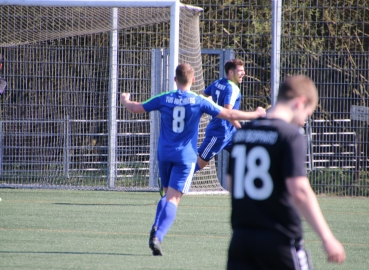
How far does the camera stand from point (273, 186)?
343cm

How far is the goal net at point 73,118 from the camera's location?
518 inches

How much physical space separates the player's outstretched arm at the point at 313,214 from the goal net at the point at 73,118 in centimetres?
962

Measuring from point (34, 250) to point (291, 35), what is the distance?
761 centimetres

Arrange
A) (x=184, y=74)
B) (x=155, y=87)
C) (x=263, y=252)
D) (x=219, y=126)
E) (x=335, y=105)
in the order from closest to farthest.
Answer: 1. (x=263, y=252)
2. (x=184, y=74)
3. (x=219, y=126)
4. (x=155, y=87)
5. (x=335, y=105)

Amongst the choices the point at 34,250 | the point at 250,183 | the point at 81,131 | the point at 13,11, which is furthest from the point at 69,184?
the point at 250,183

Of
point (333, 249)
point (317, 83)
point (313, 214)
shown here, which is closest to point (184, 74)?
point (313, 214)

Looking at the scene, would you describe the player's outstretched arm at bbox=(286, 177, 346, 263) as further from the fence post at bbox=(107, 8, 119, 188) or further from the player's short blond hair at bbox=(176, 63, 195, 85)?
the fence post at bbox=(107, 8, 119, 188)

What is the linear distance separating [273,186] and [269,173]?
0.07 metres

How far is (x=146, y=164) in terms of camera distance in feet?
44.0

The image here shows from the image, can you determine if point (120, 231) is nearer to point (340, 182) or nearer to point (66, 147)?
point (66, 147)

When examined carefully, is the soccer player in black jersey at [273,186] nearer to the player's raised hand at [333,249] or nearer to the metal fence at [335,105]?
the player's raised hand at [333,249]

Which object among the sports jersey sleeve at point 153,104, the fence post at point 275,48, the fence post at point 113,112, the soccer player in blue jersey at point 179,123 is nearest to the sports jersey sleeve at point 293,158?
the soccer player in blue jersey at point 179,123

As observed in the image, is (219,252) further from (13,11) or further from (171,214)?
(13,11)

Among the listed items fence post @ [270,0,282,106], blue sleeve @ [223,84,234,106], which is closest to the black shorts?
blue sleeve @ [223,84,234,106]
